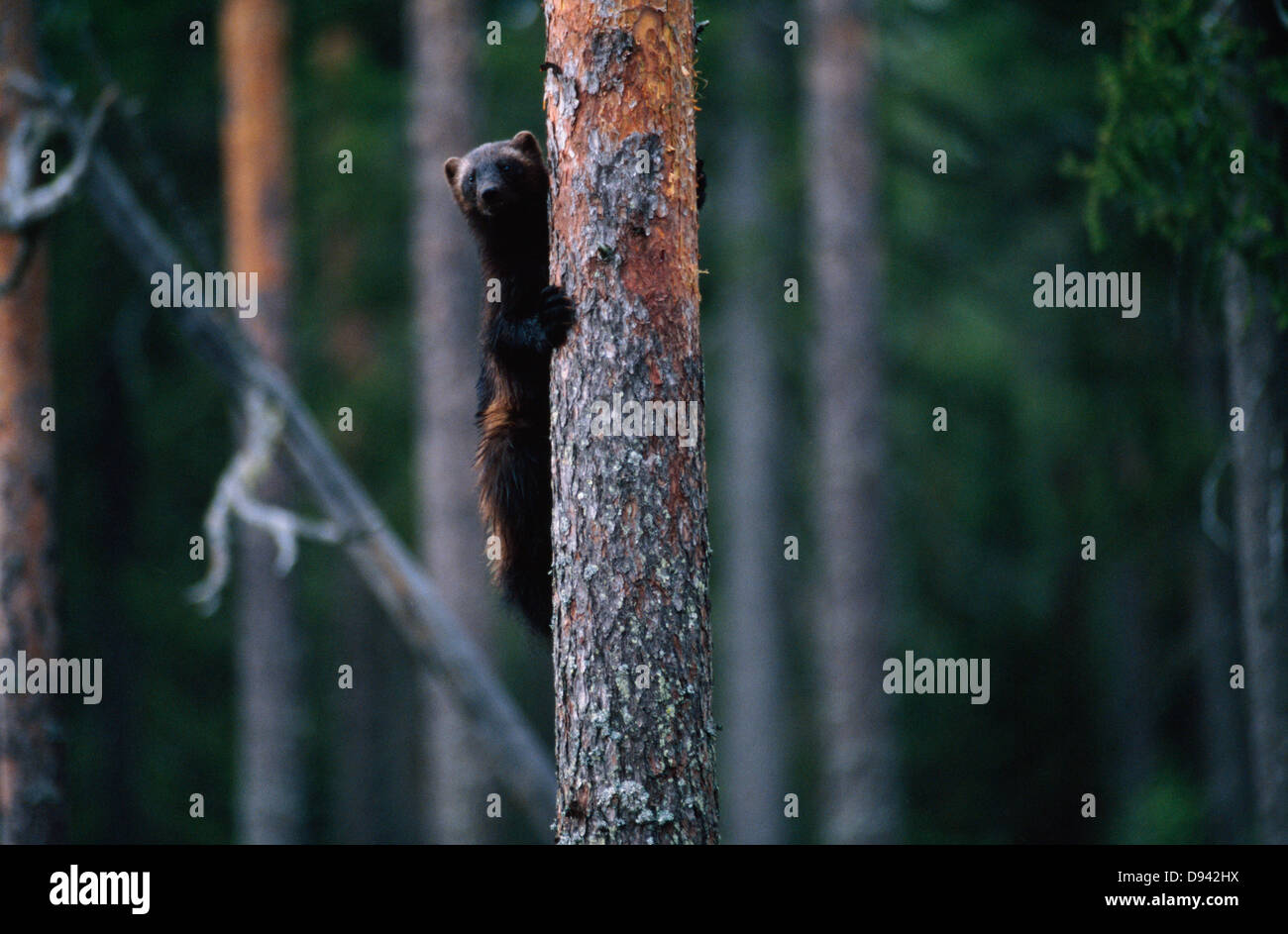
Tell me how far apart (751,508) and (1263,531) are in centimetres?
1044

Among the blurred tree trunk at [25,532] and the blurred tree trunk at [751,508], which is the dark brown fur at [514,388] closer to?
the blurred tree trunk at [25,532]

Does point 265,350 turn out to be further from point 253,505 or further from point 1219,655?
point 1219,655

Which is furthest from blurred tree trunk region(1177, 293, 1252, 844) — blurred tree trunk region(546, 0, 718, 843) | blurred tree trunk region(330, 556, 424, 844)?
blurred tree trunk region(330, 556, 424, 844)

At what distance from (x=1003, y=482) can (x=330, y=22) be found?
38.2 ft

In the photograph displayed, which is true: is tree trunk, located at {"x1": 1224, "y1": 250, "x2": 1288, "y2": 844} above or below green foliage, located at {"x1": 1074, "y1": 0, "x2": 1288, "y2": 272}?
below

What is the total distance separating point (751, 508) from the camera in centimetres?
1758

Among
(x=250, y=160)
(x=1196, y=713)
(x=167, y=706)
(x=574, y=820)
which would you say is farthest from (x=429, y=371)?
(x=1196, y=713)

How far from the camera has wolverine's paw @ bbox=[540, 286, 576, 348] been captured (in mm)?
4492

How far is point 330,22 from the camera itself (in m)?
17.2

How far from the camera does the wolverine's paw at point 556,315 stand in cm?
449

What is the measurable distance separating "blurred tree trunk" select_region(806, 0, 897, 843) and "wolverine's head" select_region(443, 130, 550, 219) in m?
6.09

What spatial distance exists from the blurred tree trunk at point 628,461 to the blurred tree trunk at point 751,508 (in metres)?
12.4

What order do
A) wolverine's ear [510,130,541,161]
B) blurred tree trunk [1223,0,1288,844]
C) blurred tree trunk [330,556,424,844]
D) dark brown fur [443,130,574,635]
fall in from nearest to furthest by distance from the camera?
dark brown fur [443,130,574,635] → wolverine's ear [510,130,541,161] → blurred tree trunk [1223,0,1288,844] → blurred tree trunk [330,556,424,844]

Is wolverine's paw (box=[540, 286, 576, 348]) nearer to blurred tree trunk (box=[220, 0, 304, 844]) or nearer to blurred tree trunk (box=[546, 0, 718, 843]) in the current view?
blurred tree trunk (box=[546, 0, 718, 843])
